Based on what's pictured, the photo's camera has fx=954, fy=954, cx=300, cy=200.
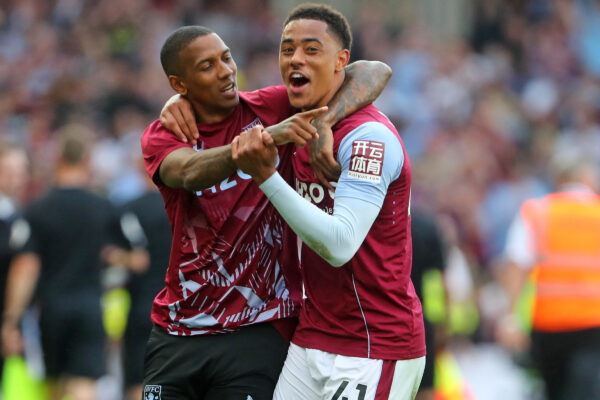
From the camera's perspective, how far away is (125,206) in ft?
27.2

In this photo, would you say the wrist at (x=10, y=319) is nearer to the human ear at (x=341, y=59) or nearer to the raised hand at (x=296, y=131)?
the human ear at (x=341, y=59)

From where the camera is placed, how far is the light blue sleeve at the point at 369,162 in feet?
12.7

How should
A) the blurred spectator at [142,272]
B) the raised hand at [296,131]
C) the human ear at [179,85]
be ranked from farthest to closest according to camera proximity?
the blurred spectator at [142,272]
the human ear at [179,85]
the raised hand at [296,131]

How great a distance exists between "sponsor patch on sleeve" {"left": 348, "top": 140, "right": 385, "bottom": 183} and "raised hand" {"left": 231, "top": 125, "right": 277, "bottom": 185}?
1.11 feet

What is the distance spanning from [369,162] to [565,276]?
3901mm

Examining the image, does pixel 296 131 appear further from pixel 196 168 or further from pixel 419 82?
pixel 419 82

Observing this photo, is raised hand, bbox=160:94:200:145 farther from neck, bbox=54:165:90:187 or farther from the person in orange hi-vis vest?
the person in orange hi-vis vest

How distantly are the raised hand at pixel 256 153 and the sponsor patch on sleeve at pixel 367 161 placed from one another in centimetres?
34

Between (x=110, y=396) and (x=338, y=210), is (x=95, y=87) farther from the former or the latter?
(x=338, y=210)

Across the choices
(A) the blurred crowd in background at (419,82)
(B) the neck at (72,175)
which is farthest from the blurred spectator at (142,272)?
(A) the blurred crowd in background at (419,82)

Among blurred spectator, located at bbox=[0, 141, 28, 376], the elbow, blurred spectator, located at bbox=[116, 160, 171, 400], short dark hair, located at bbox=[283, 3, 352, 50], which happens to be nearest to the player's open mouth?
short dark hair, located at bbox=[283, 3, 352, 50]

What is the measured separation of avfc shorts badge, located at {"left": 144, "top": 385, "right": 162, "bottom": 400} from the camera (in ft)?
14.4

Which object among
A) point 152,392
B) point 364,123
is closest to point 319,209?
point 364,123

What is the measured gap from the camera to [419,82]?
1495 cm
